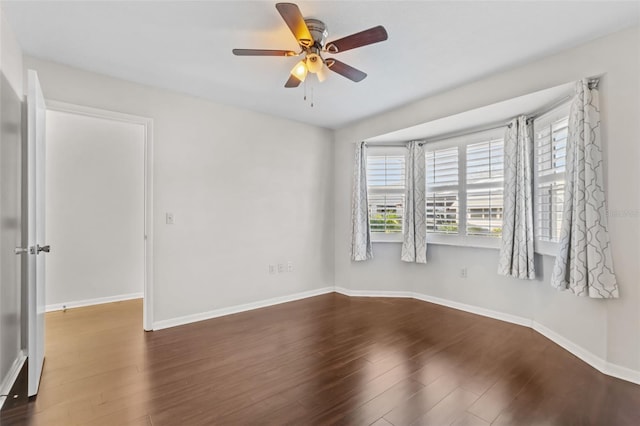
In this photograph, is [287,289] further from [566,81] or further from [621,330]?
[566,81]

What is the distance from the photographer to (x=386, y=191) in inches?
180

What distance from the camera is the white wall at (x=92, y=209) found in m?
3.92

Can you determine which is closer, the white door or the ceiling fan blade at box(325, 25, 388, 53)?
the ceiling fan blade at box(325, 25, 388, 53)

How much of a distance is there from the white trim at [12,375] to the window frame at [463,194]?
14.1 ft

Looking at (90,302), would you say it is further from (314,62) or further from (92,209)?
(314,62)

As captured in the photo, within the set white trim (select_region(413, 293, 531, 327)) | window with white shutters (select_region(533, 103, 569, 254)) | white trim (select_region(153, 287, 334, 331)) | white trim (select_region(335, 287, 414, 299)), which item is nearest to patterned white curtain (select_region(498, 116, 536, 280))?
window with white shutters (select_region(533, 103, 569, 254))

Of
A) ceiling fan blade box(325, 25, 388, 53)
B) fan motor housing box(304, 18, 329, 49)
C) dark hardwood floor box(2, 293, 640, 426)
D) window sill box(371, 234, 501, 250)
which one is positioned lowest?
dark hardwood floor box(2, 293, 640, 426)

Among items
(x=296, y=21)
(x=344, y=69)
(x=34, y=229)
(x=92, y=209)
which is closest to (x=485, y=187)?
(x=344, y=69)

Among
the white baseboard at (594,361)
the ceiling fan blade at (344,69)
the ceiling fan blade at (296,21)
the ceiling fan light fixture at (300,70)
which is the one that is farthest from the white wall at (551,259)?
the ceiling fan blade at (296,21)

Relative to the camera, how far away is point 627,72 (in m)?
2.27

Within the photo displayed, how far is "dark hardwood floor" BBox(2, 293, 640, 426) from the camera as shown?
185 cm

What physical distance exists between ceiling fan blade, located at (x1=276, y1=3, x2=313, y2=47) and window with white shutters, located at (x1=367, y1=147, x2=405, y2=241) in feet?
8.88

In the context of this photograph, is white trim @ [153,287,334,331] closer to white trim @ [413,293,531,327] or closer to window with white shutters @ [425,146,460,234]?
white trim @ [413,293,531,327]

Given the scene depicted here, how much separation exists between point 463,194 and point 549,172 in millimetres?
1050
